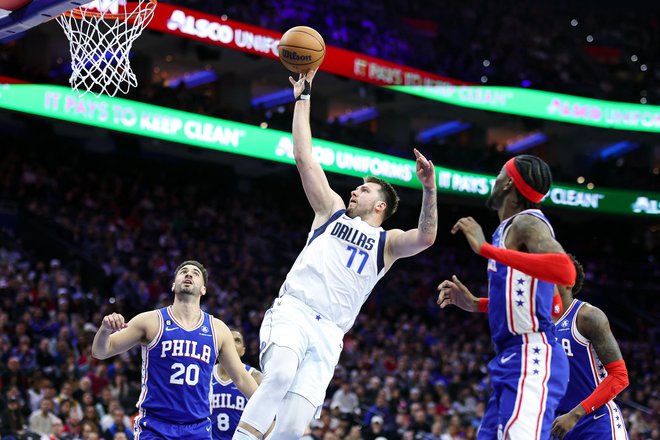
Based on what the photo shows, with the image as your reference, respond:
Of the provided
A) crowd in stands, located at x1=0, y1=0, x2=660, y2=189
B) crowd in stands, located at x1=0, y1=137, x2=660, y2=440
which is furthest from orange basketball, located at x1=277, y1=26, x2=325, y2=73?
crowd in stands, located at x1=0, y1=0, x2=660, y2=189

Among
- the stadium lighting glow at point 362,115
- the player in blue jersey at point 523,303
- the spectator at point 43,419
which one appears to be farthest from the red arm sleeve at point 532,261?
the stadium lighting glow at point 362,115

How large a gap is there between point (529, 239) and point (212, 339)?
3017 millimetres

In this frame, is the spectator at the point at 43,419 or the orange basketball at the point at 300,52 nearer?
the orange basketball at the point at 300,52

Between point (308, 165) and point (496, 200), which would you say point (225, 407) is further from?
point (496, 200)

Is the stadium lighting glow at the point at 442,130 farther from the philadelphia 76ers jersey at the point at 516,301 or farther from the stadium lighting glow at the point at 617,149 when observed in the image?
the philadelphia 76ers jersey at the point at 516,301

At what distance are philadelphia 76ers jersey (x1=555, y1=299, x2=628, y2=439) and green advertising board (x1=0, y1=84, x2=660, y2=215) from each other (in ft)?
49.5

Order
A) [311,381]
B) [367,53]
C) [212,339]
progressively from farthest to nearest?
[367,53], [212,339], [311,381]

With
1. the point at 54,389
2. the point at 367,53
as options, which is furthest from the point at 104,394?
the point at 367,53

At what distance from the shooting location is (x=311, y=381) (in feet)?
20.0

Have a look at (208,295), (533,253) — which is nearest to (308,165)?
(533,253)

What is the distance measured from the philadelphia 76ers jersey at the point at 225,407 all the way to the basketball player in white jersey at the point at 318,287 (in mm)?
2041

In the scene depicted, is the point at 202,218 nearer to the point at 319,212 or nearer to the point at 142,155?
the point at 142,155

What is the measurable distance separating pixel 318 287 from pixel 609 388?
2.06 m

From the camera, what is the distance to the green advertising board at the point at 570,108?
2859 centimetres
